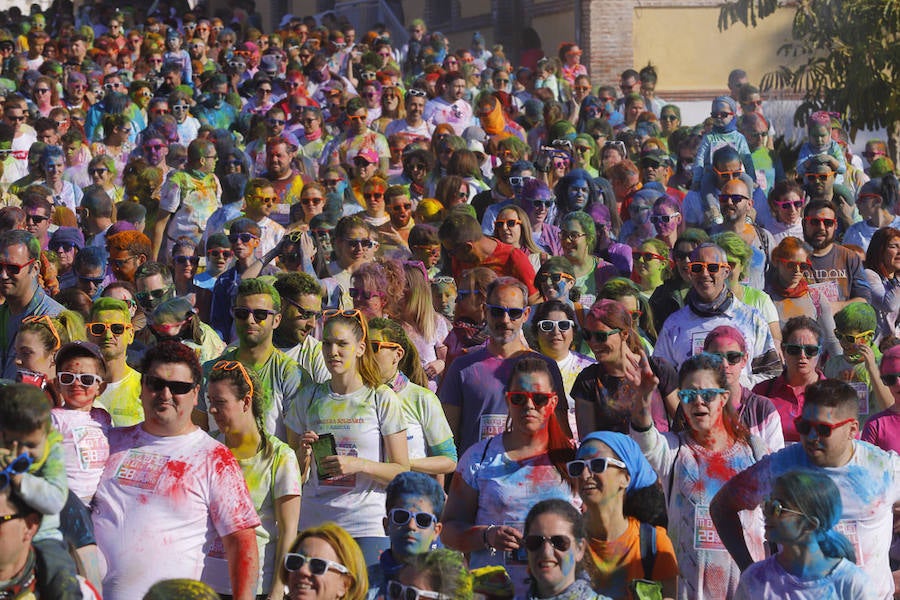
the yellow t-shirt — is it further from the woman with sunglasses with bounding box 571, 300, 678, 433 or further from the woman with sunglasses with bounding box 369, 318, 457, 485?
the woman with sunglasses with bounding box 571, 300, 678, 433

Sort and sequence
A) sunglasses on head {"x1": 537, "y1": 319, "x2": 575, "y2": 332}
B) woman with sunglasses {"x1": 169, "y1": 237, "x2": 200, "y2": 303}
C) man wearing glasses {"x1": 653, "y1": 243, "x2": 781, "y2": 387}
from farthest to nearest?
woman with sunglasses {"x1": 169, "y1": 237, "x2": 200, "y2": 303}
man wearing glasses {"x1": 653, "y1": 243, "x2": 781, "y2": 387}
sunglasses on head {"x1": 537, "y1": 319, "x2": 575, "y2": 332}

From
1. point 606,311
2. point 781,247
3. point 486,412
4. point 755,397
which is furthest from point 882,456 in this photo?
point 781,247

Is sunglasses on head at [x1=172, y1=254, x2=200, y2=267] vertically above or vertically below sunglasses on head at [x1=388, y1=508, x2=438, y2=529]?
above

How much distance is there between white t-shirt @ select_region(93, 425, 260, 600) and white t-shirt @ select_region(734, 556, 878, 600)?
1923 mm

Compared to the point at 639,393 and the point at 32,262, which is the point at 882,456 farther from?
the point at 32,262

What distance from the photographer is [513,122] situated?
18938mm

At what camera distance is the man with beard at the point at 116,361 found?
817 cm

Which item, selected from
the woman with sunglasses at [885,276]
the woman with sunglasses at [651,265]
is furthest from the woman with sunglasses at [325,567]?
the woman with sunglasses at [885,276]

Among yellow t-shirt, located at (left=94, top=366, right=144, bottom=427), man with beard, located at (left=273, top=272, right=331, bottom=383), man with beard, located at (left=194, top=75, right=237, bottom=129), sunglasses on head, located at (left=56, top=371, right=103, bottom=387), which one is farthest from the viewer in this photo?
man with beard, located at (left=194, top=75, right=237, bottom=129)

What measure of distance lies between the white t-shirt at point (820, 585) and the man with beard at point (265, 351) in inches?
113

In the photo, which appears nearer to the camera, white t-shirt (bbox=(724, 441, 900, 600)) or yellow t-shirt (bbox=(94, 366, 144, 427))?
white t-shirt (bbox=(724, 441, 900, 600))

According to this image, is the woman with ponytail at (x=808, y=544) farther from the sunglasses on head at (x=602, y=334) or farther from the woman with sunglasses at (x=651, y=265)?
the woman with sunglasses at (x=651, y=265)

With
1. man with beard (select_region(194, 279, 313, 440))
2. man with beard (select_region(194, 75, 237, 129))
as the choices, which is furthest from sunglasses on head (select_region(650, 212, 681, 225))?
man with beard (select_region(194, 75, 237, 129))

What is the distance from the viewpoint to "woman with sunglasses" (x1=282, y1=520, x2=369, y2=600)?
581cm
